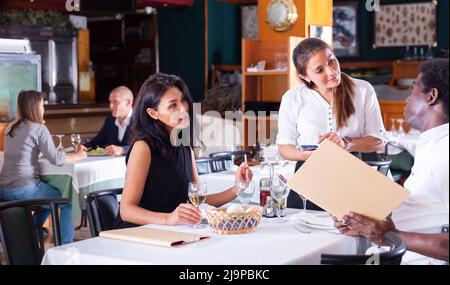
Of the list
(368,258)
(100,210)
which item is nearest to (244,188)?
(100,210)

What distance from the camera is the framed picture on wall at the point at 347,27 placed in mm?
10711

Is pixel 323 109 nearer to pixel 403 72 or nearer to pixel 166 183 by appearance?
pixel 166 183

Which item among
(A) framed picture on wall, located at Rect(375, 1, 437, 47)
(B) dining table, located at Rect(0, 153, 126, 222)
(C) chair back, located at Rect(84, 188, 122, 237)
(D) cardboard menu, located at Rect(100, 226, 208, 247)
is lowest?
(B) dining table, located at Rect(0, 153, 126, 222)

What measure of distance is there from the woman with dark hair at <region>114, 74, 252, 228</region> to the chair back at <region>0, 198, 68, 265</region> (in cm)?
38

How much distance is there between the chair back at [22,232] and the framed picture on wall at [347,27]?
26.9ft

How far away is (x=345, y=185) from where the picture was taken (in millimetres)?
2195

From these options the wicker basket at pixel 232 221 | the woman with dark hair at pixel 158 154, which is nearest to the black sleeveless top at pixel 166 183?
the woman with dark hair at pixel 158 154

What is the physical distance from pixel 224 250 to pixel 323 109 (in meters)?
1.66

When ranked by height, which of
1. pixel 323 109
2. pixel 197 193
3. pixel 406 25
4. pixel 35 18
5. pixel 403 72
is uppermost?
pixel 35 18

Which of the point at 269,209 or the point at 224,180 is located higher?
the point at 269,209

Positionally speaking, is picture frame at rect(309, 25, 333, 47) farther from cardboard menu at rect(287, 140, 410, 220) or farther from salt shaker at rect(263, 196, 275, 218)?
cardboard menu at rect(287, 140, 410, 220)

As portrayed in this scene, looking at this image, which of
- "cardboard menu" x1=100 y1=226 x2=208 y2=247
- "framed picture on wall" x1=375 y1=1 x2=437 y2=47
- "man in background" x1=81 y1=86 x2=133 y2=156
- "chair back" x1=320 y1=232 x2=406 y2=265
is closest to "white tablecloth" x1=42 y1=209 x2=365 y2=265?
"cardboard menu" x1=100 y1=226 x2=208 y2=247

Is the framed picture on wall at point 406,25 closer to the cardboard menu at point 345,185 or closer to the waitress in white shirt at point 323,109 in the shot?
the waitress in white shirt at point 323,109

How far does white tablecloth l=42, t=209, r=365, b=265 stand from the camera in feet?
7.06
